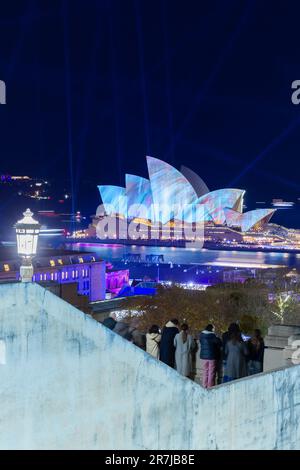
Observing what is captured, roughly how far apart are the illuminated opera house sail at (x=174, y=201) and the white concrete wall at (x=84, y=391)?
48759 millimetres

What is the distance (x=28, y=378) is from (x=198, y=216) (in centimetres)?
5947

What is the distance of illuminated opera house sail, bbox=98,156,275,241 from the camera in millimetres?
53906

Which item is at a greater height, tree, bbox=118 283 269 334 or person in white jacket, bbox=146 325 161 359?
person in white jacket, bbox=146 325 161 359

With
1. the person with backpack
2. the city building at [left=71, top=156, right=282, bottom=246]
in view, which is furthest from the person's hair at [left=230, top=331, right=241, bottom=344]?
the city building at [left=71, top=156, right=282, bottom=246]

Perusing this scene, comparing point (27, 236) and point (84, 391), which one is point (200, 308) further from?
point (84, 391)

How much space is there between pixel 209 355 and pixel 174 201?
53581mm

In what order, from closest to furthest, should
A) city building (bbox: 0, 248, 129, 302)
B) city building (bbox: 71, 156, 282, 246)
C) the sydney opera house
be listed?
1. city building (bbox: 0, 248, 129, 302)
2. the sydney opera house
3. city building (bbox: 71, 156, 282, 246)

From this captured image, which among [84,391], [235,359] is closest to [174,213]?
[235,359]

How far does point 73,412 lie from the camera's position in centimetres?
315

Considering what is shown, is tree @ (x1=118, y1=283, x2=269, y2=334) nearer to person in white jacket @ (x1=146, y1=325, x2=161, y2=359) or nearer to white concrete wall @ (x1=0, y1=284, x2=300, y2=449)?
person in white jacket @ (x1=146, y1=325, x2=161, y2=359)

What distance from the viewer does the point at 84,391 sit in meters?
3.16
